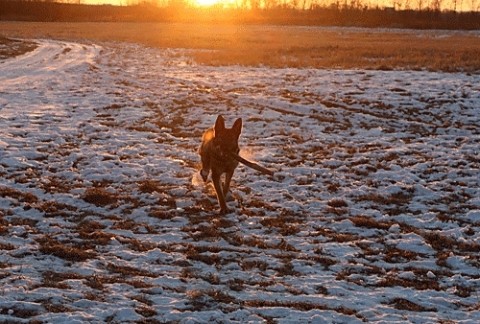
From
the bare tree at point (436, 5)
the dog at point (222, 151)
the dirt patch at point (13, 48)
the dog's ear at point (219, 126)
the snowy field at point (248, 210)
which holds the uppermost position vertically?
the bare tree at point (436, 5)

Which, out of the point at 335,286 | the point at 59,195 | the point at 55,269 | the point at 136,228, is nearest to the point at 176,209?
the point at 136,228

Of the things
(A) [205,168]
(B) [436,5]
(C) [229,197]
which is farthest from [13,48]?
(B) [436,5]

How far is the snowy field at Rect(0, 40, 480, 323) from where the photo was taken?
20.0 ft

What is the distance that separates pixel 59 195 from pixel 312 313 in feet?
17.6

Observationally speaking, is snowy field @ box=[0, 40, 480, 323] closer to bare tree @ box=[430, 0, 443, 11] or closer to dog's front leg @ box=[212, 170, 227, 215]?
dog's front leg @ box=[212, 170, 227, 215]

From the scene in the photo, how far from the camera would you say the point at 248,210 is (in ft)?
29.8

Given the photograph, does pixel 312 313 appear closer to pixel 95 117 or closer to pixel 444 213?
pixel 444 213

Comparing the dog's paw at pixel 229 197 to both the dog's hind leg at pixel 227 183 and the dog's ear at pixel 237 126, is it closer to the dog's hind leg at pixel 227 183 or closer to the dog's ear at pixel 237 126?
the dog's hind leg at pixel 227 183

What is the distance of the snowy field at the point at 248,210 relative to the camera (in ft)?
20.0

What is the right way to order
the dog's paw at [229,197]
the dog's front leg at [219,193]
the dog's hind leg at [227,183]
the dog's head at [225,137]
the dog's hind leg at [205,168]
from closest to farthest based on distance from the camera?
the dog's head at [225,137] < the dog's front leg at [219,193] < the dog's hind leg at [227,183] < the dog's paw at [229,197] < the dog's hind leg at [205,168]

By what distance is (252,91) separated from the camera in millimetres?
19484

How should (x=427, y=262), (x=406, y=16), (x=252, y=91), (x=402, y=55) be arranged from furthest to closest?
1. (x=406, y=16)
2. (x=402, y=55)
3. (x=252, y=91)
4. (x=427, y=262)

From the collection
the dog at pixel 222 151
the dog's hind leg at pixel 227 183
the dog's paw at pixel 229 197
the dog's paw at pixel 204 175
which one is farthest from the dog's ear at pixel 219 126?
the dog's paw at pixel 229 197

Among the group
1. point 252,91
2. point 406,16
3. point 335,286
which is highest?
point 406,16
